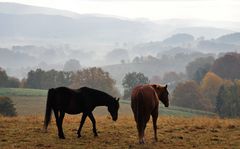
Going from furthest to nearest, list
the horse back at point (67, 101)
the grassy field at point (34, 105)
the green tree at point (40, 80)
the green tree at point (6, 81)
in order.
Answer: the green tree at point (40, 80), the green tree at point (6, 81), the grassy field at point (34, 105), the horse back at point (67, 101)

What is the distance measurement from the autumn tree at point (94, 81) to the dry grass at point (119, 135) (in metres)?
70.5

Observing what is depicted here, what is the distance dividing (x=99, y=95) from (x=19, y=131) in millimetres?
3888

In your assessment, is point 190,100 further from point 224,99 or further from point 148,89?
point 148,89

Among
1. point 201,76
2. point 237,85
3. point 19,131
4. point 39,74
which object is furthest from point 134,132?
point 201,76

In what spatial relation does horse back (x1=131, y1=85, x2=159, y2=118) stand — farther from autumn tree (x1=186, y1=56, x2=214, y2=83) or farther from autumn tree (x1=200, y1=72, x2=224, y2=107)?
autumn tree (x1=186, y1=56, x2=214, y2=83)

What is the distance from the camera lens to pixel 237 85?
77312 mm

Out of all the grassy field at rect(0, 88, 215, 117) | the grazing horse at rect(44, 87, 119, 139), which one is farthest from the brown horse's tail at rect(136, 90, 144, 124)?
the grassy field at rect(0, 88, 215, 117)

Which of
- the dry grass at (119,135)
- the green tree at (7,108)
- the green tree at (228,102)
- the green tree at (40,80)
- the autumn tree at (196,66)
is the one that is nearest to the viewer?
the dry grass at (119,135)

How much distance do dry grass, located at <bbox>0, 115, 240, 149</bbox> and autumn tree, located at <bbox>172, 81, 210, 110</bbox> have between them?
63936mm

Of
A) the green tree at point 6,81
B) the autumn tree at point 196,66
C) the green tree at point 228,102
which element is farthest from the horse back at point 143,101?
the autumn tree at point 196,66

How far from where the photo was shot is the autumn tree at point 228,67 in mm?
109812

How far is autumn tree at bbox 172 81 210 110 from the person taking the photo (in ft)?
264

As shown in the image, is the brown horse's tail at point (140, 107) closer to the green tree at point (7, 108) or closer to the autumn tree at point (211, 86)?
the green tree at point (7, 108)

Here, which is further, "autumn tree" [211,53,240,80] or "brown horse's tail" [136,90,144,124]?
"autumn tree" [211,53,240,80]
